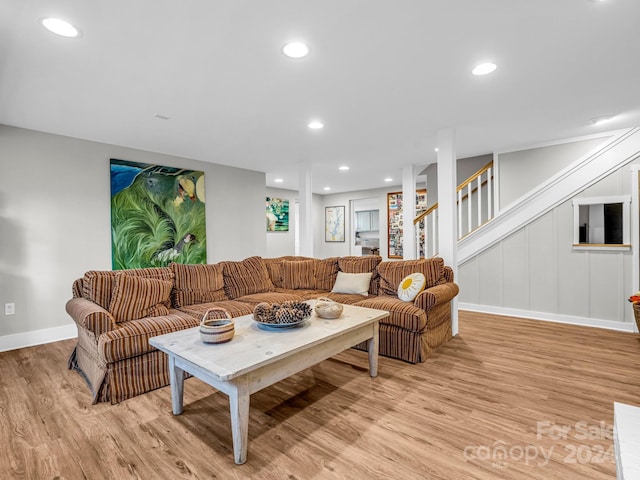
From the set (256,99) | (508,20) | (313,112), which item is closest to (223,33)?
(256,99)

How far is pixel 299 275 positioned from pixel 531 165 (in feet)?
11.3

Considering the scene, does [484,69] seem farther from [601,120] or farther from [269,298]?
[269,298]

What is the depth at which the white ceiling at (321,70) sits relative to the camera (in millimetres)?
1725

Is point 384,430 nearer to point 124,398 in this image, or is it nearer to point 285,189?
point 124,398

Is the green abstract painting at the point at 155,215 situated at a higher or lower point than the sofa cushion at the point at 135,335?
higher

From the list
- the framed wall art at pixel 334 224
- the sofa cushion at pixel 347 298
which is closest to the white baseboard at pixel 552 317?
the sofa cushion at pixel 347 298

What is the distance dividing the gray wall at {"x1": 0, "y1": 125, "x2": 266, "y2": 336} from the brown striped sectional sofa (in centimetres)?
119

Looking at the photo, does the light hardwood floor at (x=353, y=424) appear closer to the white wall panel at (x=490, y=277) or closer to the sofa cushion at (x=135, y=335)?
the sofa cushion at (x=135, y=335)

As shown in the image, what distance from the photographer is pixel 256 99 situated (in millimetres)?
2795

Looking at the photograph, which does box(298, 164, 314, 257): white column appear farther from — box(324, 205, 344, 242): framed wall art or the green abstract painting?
box(324, 205, 344, 242): framed wall art

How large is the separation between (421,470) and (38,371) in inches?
124

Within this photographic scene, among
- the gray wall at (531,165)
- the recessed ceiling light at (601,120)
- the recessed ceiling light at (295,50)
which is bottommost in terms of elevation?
the gray wall at (531,165)

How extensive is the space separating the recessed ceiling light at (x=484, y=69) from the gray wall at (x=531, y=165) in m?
2.54

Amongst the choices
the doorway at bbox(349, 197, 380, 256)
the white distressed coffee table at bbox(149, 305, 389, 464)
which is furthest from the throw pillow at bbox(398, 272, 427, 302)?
the doorway at bbox(349, 197, 380, 256)
